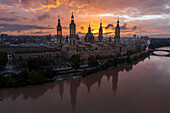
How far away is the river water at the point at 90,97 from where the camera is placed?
6281mm

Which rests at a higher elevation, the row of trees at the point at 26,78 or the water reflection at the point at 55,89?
the row of trees at the point at 26,78

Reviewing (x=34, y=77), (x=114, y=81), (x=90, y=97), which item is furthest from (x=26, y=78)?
(x=114, y=81)

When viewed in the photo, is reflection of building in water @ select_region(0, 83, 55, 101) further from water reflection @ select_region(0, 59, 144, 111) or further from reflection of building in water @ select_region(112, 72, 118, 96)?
reflection of building in water @ select_region(112, 72, 118, 96)

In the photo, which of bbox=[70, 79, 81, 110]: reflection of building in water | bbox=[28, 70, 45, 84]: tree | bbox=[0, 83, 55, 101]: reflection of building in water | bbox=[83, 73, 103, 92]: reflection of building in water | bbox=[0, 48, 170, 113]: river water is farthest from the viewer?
bbox=[83, 73, 103, 92]: reflection of building in water

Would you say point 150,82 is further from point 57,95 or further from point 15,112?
point 15,112

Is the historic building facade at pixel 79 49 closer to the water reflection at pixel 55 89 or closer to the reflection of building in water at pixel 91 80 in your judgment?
the reflection of building in water at pixel 91 80

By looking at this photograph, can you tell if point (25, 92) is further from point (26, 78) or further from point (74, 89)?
point (74, 89)

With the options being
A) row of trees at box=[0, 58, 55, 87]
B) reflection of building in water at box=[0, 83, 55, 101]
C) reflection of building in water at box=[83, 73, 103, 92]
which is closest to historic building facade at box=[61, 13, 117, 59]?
reflection of building in water at box=[83, 73, 103, 92]

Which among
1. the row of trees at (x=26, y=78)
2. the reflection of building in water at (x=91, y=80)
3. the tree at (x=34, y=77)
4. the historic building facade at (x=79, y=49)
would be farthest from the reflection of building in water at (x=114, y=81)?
the tree at (x=34, y=77)

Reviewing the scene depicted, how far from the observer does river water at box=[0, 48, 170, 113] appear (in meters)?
6.28

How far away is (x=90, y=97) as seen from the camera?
7.57 metres

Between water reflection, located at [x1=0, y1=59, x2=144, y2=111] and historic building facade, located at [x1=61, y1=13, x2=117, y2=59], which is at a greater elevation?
historic building facade, located at [x1=61, y1=13, x2=117, y2=59]

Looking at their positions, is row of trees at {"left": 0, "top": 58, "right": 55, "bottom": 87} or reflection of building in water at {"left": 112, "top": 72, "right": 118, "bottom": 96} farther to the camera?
reflection of building in water at {"left": 112, "top": 72, "right": 118, "bottom": 96}

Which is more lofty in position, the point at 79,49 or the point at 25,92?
the point at 79,49
